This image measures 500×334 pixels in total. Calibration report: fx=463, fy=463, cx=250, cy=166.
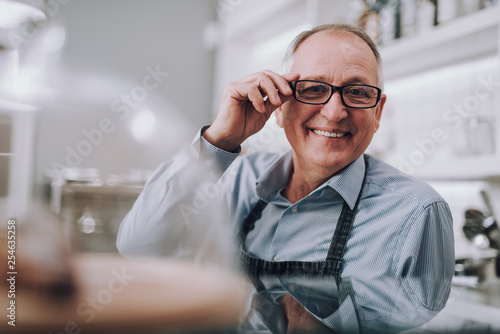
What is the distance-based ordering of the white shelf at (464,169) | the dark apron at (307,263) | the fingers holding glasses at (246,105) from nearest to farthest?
1. the dark apron at (307,263)
2. the fingers holding glasses at (246,105)
3. the white shelf at (464,169)

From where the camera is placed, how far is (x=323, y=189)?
886 mm

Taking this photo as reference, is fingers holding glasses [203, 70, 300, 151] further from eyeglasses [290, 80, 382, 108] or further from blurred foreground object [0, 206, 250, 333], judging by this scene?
blurred foreground object [0, 206, 250, 333]

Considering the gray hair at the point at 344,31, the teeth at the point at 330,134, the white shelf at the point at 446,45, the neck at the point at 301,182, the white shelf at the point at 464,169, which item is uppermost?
the white shelf at the point at 446,45

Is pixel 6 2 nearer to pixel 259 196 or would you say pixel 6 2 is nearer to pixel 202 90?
pixel 259 196

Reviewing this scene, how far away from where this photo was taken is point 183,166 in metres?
0.88

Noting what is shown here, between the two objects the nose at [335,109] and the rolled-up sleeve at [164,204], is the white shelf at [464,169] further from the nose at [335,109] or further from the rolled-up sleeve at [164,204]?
the rolled-up sleeve at [164,204]

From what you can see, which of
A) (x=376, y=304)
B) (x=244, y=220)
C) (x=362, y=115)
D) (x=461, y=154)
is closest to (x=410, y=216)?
(x=362, y=115)

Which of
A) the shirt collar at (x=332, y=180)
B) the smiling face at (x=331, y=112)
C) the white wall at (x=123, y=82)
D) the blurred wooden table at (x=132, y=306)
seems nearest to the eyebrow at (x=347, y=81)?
the smiling face at (x=331, y=112)

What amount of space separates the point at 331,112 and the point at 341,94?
4 centimetres

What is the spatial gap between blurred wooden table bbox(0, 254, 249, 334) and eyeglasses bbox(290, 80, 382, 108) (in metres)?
0.58

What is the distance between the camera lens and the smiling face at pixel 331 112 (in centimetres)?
85

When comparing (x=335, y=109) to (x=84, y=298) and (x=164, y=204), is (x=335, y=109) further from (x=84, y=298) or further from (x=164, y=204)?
(x=84, y=298)

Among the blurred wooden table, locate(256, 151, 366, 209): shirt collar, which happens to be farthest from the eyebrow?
the blurred wooden table

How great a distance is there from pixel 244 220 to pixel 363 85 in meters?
0.37
